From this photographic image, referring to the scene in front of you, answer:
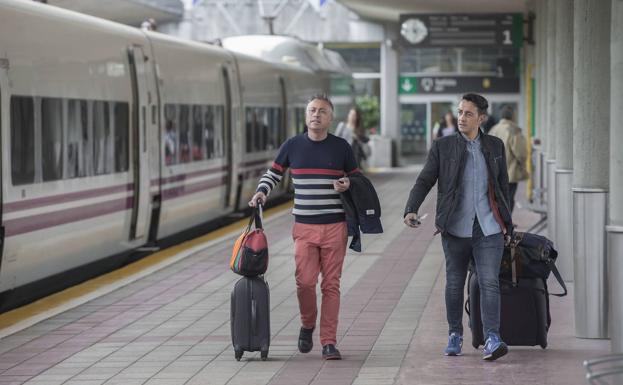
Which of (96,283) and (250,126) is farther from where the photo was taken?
(250,126)

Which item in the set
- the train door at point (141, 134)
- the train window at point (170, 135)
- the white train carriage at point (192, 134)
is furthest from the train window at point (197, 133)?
the train door at point (141, 134)

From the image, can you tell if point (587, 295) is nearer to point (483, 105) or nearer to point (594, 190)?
point (594, 190)

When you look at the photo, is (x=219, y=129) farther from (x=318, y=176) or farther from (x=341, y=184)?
(x=341, y=184)

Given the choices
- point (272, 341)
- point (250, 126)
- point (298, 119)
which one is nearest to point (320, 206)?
point (272, 341)

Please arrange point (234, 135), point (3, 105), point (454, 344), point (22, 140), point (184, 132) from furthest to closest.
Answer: point (234, 135) < point (184, 132) < point (22, 140) < point (3, 105) < point (454, 344)

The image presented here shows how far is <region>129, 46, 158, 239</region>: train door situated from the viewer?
16.5 m

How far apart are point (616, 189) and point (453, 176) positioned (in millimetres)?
1137

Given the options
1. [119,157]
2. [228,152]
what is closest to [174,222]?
[119,157]

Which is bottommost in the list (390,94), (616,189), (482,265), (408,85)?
(482,265)

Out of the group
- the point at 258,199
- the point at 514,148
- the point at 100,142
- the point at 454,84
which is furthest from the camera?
the point at 454,84

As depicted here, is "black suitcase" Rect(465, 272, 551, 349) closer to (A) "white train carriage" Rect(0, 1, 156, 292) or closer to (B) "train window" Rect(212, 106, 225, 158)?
(A) "white train carriage" Rect(0, 1, 156, 292)

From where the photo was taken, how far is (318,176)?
944 cm

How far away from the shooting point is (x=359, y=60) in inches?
1762

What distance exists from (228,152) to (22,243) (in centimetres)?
1051
